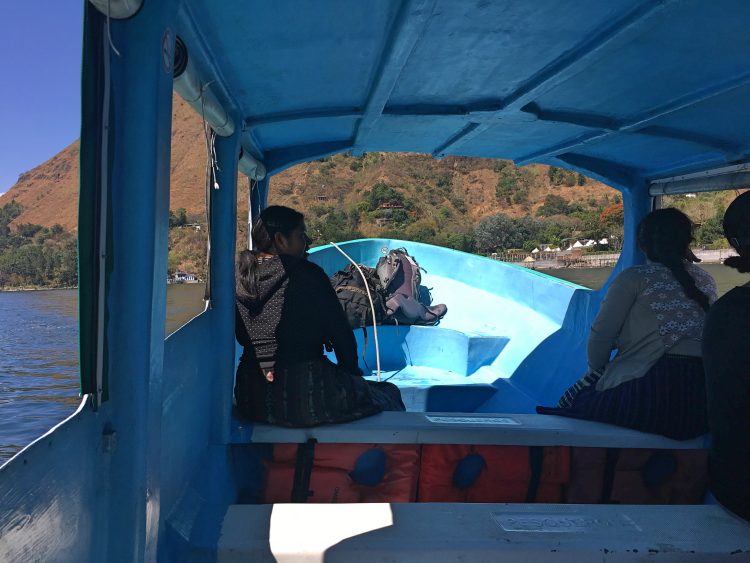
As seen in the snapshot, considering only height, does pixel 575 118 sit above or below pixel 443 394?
above

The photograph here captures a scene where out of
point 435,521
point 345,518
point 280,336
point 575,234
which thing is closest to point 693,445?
point 435,521

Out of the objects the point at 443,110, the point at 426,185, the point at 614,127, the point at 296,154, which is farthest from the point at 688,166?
the point at 426,185

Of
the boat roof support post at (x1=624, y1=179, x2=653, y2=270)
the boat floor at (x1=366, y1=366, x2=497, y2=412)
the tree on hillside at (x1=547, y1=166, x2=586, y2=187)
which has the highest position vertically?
the tree on hillside at (x1=547, y1=166, x2=586, y2=187)

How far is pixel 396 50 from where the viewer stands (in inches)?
82.7

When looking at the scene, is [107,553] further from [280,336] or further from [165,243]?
[280,336]

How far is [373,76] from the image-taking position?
2453 mm

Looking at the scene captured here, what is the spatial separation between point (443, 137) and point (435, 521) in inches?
101

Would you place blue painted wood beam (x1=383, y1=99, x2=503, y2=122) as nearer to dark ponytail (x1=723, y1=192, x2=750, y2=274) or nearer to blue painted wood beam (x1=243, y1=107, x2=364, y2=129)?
blue painted wood beam (x1=243, y1=107, x2=364, y2=129)

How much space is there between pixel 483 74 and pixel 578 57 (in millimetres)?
416

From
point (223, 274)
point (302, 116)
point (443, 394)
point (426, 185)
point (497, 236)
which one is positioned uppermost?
point (426, 185)

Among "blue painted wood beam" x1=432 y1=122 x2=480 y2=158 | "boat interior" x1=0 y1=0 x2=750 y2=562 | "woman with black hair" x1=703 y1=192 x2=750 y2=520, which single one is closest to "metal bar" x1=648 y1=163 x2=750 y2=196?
"boat interior" x1=0 y1=0 x2=750 y2=562

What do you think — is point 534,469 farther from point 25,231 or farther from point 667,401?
point 25,231

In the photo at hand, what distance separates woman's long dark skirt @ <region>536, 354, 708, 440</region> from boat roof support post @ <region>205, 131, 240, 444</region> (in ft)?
5.08

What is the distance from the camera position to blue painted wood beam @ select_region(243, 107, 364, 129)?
2805mm
